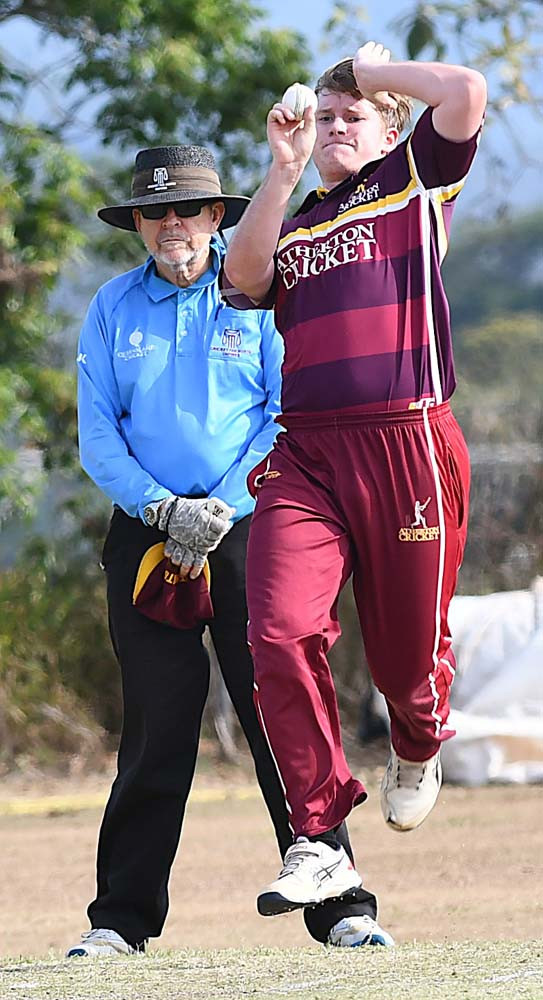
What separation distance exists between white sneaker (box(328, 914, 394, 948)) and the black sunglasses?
2308mm

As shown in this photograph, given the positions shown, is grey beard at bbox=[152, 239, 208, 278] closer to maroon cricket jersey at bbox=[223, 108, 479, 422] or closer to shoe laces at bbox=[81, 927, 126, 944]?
maroon cricket jersey at bbox=[223, 108, 479, 422]

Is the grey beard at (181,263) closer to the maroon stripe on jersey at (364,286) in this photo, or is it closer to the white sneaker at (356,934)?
the maroon stripe on jersey at (364,286)

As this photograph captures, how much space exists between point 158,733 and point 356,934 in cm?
87

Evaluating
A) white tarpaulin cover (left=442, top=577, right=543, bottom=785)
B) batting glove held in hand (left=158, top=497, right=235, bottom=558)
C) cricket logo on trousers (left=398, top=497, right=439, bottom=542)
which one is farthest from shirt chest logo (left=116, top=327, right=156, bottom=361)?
white tarpaulin cover (left=442, top=577, right=543, bottom=785)

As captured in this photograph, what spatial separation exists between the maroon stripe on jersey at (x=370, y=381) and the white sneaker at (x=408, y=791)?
102 cm

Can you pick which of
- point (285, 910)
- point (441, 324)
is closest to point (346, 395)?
point (441, 324)

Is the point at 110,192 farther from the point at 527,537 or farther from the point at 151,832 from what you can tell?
the point at 151,832

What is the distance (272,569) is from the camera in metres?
4.36

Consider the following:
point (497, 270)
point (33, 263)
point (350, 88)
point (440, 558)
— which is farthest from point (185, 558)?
point (497, 270)

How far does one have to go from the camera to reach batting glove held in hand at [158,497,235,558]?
5043mm

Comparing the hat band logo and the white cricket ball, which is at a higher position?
the white cricket ball

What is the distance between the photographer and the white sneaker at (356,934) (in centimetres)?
494

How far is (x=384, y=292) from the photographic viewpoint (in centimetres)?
443

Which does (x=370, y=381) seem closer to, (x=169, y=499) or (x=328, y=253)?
(x=328, y=253)
